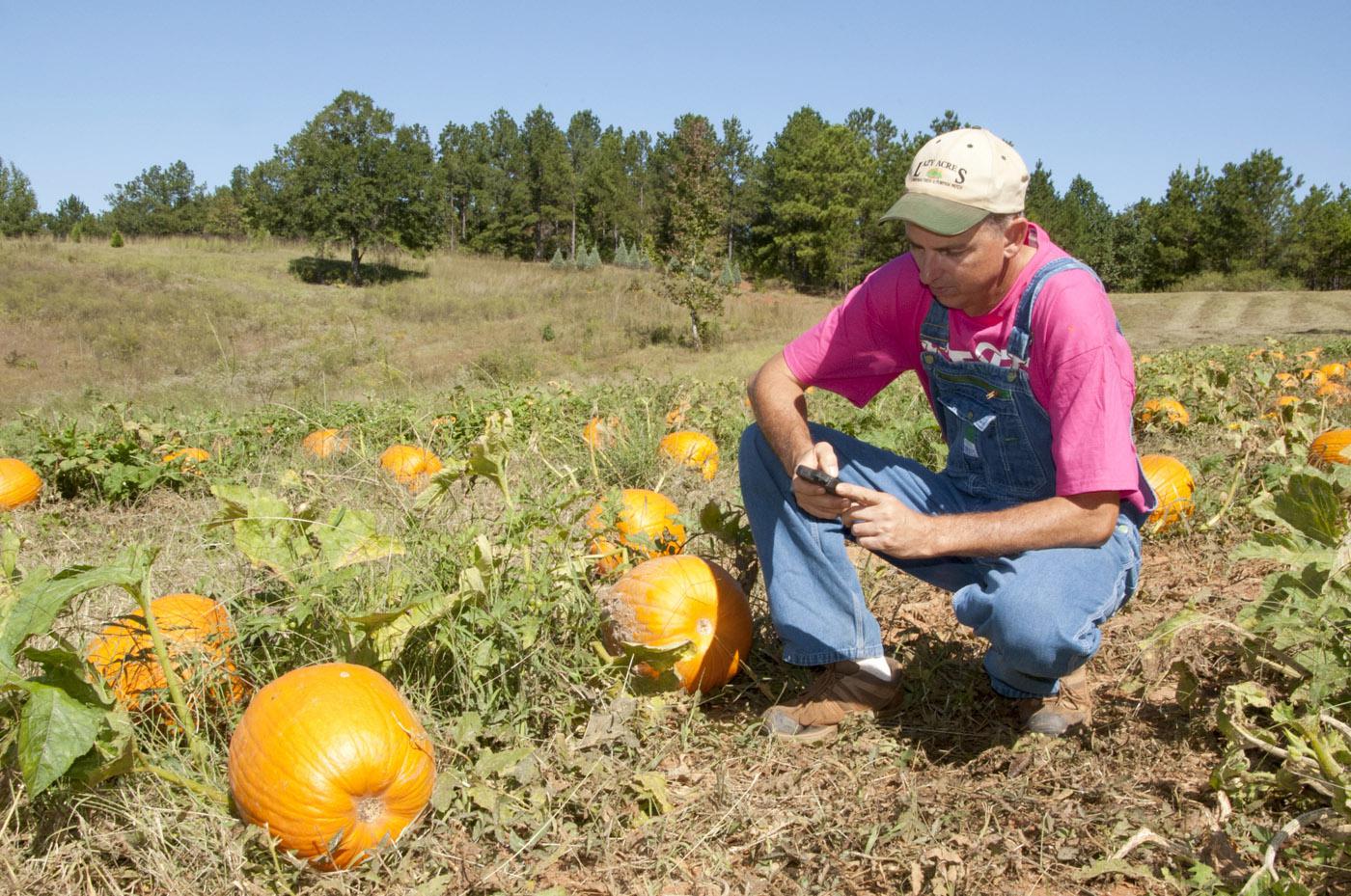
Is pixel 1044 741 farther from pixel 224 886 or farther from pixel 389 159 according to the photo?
pixel 389 159

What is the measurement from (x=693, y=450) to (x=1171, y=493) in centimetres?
243

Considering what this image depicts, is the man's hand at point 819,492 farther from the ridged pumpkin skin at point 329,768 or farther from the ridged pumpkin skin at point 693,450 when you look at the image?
the ridged pumpkin skin at point 693,450

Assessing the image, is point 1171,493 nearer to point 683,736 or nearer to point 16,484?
point 683,736

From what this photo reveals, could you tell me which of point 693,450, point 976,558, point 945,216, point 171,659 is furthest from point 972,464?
point 693,450

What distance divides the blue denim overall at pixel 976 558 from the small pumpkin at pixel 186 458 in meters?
3.92

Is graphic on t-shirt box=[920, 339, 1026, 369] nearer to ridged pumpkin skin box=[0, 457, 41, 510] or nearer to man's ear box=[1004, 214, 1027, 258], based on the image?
man's ear box=[1004, 214, 1027, 258]

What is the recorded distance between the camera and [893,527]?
7.64ft

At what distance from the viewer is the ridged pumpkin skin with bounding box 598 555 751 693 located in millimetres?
2750

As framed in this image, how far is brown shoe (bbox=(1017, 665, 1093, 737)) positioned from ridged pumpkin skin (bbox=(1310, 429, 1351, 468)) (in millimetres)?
2497

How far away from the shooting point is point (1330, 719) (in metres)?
A: 1.90

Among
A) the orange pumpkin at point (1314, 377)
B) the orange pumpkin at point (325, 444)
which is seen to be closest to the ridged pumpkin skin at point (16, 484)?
the orange pumpkin at point (325, 444)

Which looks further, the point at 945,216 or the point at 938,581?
the point at 938,581

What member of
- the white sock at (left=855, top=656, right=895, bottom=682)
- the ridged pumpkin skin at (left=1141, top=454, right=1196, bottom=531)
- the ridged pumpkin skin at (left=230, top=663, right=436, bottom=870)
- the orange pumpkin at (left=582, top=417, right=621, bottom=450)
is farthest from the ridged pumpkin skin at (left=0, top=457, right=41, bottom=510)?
the ridged pumpkin skin at (left=1141, top=454, right=1196, bottom=531)

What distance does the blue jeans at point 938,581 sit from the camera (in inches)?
90.0
